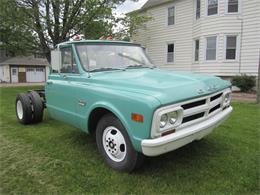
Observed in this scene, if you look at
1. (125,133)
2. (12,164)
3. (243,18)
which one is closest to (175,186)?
(125,133)

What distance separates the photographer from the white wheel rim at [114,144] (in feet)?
11.0

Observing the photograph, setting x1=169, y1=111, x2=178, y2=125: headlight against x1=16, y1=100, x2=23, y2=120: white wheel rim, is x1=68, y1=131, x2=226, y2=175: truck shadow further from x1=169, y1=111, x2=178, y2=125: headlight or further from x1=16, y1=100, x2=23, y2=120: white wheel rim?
x1=16, y1=100, x2=23, y2=120: white wheel rim

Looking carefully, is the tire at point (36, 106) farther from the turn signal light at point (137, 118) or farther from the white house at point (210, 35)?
the white house at point (210, 35)

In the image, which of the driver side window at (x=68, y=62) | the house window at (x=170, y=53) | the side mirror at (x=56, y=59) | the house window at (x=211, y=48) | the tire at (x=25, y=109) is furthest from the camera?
the house window at (x=170, y=53)

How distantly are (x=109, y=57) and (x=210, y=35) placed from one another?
40.8 feet

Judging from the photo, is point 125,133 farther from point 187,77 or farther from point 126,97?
point 187,77

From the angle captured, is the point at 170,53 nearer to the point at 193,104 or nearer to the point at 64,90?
the point at 64,90

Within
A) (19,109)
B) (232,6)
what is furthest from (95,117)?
(232,6)

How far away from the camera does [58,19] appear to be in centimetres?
1548

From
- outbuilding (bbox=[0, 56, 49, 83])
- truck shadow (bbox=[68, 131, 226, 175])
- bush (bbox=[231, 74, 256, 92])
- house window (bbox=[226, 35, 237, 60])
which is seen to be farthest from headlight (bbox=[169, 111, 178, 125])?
outbuilding (bbox=[0, 56, 49, 83])

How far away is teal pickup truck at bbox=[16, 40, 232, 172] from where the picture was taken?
9.14ft

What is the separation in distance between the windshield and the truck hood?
0.29 m

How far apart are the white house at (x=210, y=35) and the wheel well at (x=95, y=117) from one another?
41.6 feet

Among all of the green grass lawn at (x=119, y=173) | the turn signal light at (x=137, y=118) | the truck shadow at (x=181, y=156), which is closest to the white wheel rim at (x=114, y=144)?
the green grass lawn at (x=119, y=173)
